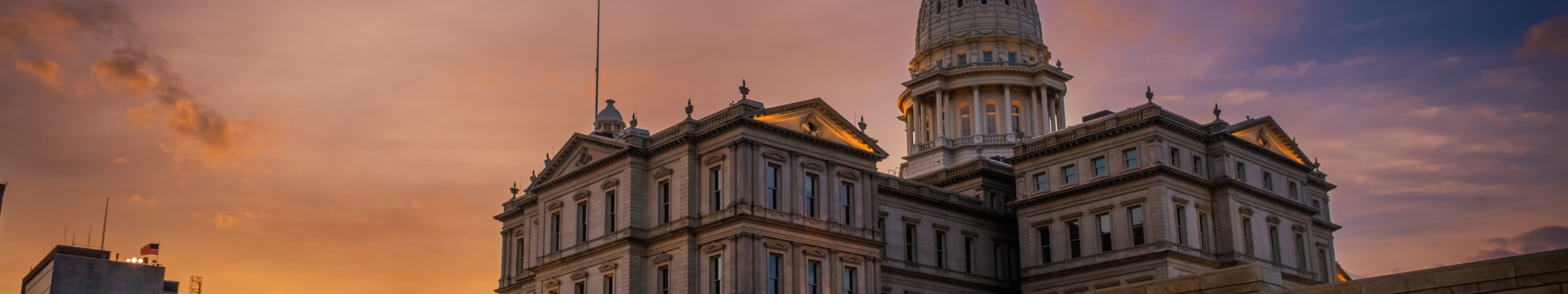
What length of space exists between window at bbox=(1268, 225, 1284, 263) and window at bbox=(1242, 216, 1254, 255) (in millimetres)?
1876

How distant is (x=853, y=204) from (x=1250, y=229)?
20.1 m

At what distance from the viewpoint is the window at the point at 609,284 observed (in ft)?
216

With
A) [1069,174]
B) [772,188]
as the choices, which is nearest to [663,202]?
[772,188]

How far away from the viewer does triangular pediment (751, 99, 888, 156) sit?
65.1 meters

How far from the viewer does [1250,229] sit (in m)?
70.6

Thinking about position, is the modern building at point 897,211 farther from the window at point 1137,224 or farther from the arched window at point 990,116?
the arched window at point 990,116

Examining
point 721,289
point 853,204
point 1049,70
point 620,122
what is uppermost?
point 1049,70

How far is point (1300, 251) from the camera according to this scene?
2938 inches

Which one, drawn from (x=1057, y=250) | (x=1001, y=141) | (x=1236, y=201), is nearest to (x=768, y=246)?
(x=1057, y=250)

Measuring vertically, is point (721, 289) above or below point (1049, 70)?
below

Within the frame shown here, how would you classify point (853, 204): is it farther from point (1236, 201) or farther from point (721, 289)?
point (1236, 201)

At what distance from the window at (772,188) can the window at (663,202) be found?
508cm

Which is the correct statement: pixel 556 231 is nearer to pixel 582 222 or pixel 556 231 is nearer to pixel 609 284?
pixel 582 222

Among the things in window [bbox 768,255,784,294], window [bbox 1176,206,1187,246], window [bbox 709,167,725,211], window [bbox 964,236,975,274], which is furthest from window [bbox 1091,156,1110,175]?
window [bbox 709,167,725,211]
